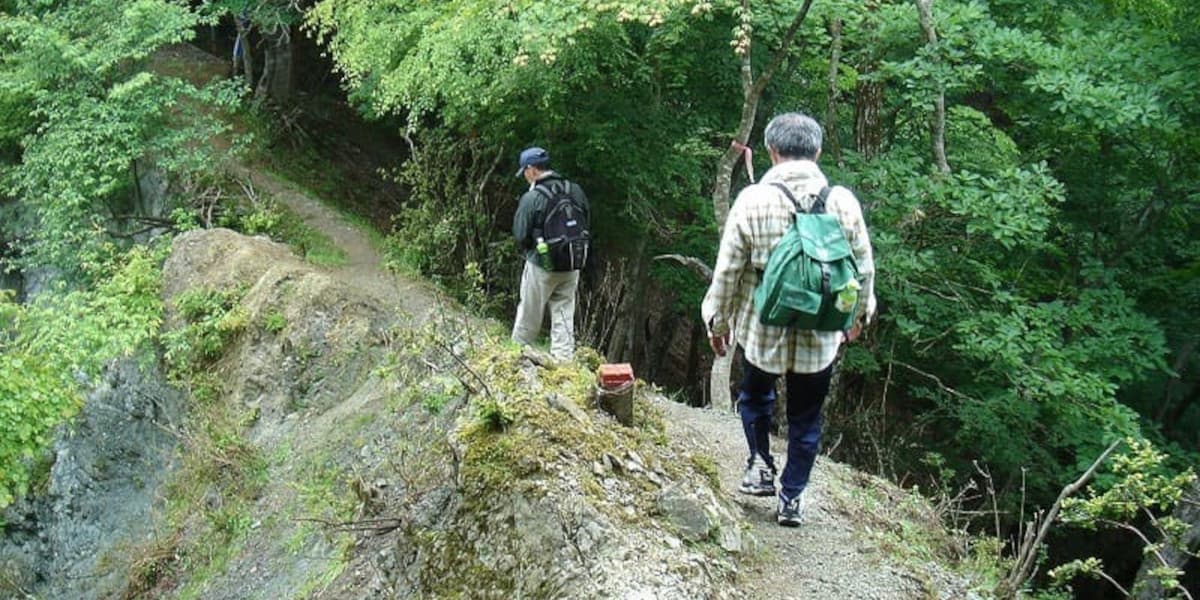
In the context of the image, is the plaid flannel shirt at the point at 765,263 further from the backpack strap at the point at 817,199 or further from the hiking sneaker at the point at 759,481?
the hiking sneaker at the point at 759,481

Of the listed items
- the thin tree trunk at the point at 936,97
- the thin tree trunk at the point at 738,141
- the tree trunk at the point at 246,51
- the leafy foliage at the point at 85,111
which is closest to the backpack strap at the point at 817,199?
the thin tree trunk at the point at 738,141

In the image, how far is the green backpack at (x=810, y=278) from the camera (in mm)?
4891

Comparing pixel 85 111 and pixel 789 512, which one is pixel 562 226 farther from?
pixel 85 111

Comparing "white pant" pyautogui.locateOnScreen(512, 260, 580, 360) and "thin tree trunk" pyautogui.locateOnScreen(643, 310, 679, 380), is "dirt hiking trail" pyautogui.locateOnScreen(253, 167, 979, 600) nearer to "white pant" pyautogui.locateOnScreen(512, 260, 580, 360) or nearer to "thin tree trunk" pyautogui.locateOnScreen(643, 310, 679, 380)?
"white pant" pyautogui.locateOnScreen(512, 260, 580, 360)

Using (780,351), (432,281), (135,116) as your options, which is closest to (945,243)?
(432,281)

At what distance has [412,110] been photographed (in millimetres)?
11875

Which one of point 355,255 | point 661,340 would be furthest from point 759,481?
point 661,340

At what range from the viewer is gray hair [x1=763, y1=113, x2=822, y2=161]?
203 inches

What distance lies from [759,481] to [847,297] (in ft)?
5.02

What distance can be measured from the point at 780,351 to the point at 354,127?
1420 centimetres

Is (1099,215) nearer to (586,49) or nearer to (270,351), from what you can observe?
(586,49)

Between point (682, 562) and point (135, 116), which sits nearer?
point (682, 562)

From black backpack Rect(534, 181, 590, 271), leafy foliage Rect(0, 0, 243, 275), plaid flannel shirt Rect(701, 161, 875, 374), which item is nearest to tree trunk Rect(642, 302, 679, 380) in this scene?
leafy foliage Rect(0, 0, 243, 275)

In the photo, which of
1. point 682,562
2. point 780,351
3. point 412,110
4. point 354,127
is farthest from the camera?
point 354,127
